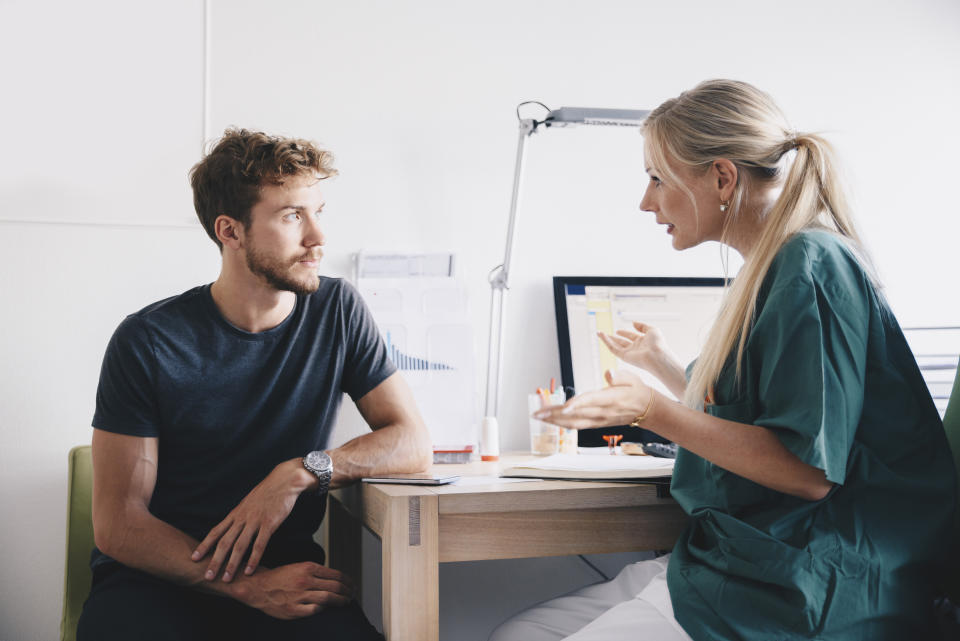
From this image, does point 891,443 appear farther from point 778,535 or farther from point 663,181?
point 663,181

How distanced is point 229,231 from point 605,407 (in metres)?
0.85

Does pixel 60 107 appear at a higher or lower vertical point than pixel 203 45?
lower

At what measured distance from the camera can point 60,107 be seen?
1.65 meters

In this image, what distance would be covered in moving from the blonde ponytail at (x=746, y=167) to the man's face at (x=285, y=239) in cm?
63

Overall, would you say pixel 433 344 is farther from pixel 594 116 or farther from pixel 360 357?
pixel 594 116

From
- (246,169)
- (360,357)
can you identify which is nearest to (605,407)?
(360,357)

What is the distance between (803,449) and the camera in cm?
89

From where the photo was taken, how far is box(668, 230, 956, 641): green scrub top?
0.92 m

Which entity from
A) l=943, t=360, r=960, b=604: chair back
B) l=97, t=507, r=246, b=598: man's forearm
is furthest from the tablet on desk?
l=943, t=360, r=960, b=604: chair back

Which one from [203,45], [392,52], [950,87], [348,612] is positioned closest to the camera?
[348,612]

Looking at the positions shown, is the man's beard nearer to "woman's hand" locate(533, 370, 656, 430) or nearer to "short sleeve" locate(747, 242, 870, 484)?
"woman's hand" locate(533, 370, 656, 430)

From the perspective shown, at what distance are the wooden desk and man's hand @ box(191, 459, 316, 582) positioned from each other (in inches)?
4.7

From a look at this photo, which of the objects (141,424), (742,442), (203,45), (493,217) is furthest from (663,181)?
(203,45)

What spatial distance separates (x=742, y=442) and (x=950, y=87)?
5.79ft
